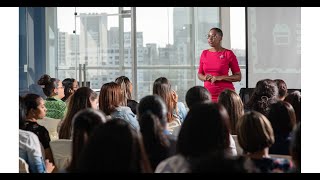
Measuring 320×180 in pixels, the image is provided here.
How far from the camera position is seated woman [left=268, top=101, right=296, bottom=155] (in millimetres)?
2846

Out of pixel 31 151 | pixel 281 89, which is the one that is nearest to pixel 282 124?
pixel 31 151

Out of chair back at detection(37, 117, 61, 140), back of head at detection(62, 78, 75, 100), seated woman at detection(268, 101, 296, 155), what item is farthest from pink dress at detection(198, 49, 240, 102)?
seated woman at detection(268, 101, 296, 155)

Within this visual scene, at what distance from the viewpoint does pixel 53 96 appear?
200 inches

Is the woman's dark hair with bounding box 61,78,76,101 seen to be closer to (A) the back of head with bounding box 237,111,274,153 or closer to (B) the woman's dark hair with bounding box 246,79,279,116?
(B) the woman's dark hair with bounding box 246,79,279,116

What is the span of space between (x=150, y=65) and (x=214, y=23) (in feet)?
4.25

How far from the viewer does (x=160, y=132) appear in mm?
2557

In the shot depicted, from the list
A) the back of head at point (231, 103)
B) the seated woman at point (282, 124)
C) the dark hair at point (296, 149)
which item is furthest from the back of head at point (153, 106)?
the dark hair at point (296, 149)

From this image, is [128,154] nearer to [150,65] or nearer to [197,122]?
[197,122]

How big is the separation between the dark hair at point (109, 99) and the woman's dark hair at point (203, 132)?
1.91m

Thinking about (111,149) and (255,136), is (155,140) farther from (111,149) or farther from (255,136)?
(111,149)

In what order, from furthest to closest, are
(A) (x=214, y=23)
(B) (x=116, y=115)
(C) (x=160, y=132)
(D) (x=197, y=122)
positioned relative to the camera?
1. (A) (x=214, y=23)
2. (B) (x=116, y=115)
3. (C) (x=160, y=132)
4. (D) (x=197, y=122)

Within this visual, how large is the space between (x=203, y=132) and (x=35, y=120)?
1.65m

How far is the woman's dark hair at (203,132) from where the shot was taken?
1.92m
